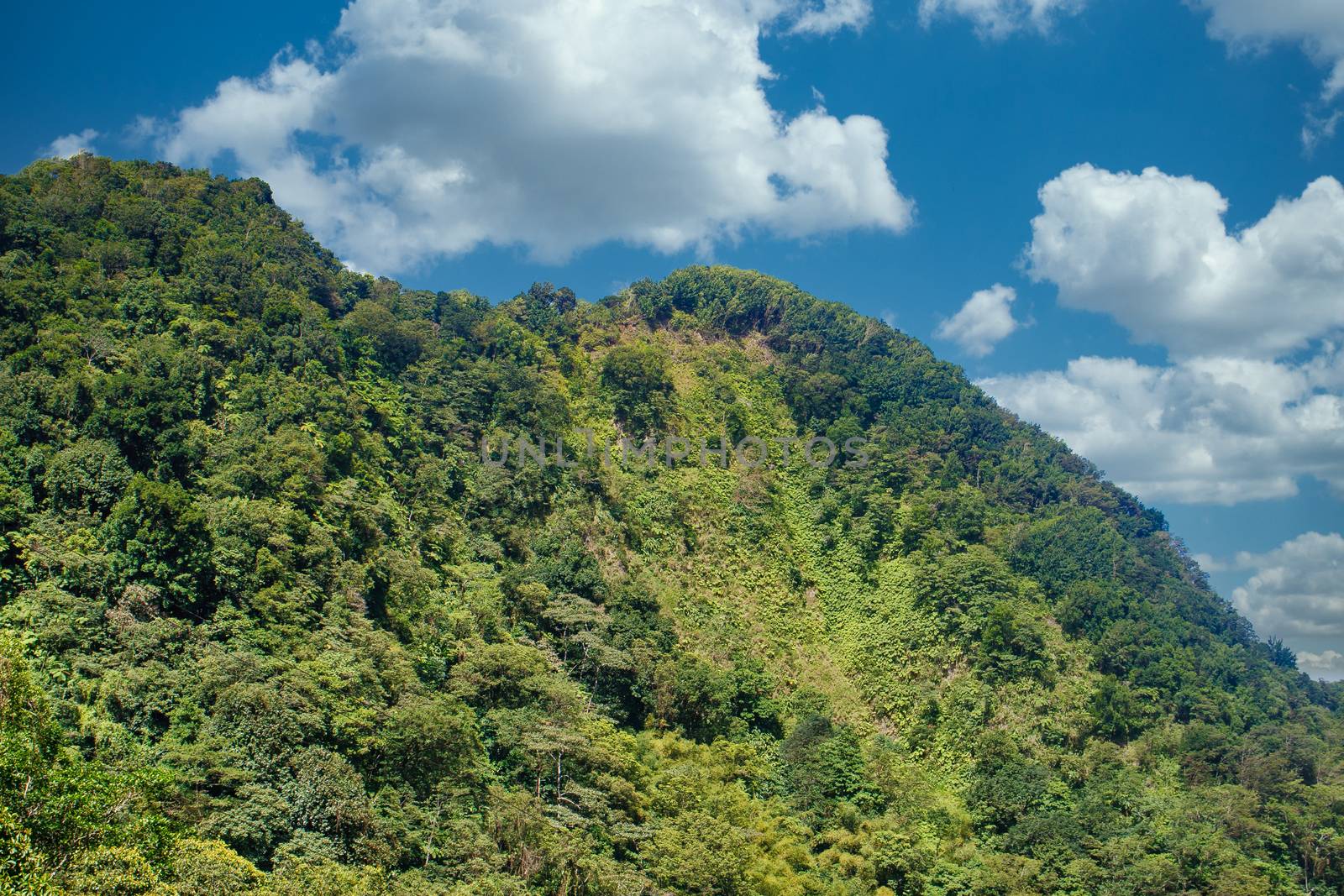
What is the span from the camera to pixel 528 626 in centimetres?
4122

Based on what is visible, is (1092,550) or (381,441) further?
(1092,550)

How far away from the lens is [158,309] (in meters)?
43.4

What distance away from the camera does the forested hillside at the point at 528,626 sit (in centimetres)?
2623

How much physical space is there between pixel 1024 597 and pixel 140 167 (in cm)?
5871

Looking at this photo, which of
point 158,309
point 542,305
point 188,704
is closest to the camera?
point 188,704

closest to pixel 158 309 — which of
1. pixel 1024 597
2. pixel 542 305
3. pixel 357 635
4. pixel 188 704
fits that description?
pixel 357 635

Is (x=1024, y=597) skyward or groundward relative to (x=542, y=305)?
groundward

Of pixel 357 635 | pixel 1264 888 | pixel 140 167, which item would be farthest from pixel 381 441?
pixel 1264 888

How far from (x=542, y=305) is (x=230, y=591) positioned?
146 feet

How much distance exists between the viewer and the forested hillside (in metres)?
26.2

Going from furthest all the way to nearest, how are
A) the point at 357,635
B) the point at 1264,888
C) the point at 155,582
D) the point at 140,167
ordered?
the point at 140,167 < the point at 1264,888 < the point at 357,635 < the point at 155,582

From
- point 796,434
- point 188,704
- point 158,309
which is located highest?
point 796,434

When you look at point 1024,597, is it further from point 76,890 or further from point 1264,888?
point 76,890

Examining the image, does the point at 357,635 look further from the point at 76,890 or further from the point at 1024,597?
the point at 1024,597
